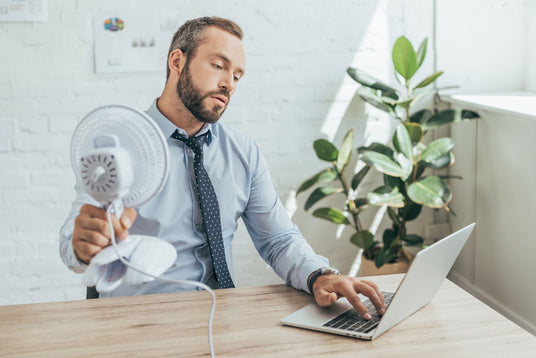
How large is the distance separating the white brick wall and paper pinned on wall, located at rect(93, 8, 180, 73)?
0.04m

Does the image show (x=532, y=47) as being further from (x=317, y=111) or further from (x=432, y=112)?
(x=317, y=111)

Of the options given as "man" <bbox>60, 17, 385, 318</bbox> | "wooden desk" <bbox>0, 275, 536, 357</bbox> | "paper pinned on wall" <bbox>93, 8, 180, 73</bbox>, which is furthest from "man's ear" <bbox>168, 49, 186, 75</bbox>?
"paper pinned on wall" <bbox>93, 8, 180, 73</bbox>

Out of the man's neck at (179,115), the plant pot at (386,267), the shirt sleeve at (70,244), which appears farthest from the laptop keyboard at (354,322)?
the plant pot at (386,267)

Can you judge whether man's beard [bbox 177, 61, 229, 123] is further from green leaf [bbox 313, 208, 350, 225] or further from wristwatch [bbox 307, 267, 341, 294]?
green leaf [bbox 313, 208, 350, 225]

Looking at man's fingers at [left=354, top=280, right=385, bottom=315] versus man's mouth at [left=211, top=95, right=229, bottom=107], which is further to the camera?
man's mouth at [left=211, top=95, right=229, bottom=107]

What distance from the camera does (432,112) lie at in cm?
335

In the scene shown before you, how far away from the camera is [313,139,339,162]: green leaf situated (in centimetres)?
305

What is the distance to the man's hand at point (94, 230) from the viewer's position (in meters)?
1.07

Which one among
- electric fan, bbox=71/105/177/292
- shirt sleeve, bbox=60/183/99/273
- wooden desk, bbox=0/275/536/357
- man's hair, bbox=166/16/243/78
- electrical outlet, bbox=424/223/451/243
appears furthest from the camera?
electrical outlet, bbox=424/223/451/243

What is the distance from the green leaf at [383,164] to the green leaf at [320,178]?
223 mm

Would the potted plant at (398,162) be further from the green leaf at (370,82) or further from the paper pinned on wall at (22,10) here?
the paper pinned on wall at (22,10)

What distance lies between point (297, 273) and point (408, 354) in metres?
0.45


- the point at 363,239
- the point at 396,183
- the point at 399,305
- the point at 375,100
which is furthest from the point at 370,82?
the point at 399,305

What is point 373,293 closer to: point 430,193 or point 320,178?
point 430,193
